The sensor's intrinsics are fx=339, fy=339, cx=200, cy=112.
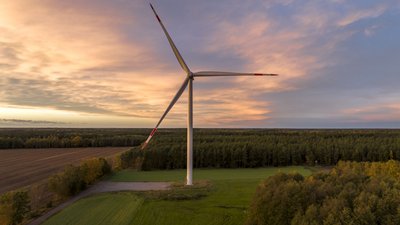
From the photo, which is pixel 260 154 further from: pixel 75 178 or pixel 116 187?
pixel 75 178

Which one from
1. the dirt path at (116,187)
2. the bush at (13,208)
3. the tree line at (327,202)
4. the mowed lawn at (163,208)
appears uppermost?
the tree line at (327,202)

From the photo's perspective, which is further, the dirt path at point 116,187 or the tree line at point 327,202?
the dirt path at point 116,187

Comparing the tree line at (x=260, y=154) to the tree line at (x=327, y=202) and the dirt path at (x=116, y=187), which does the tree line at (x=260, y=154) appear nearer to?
the dirt path at (x=116, y=187)

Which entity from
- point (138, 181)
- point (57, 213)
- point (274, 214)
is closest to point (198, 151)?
point (138, 181)

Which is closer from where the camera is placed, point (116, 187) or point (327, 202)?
point (327, 202)

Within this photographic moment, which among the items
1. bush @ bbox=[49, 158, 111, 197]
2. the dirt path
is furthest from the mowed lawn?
bush @ bbox=[49, 158, 111, 197]

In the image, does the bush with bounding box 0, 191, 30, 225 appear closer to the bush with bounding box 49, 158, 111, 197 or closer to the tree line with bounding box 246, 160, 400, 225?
the bush with bounding box 49, 158, 111, 197

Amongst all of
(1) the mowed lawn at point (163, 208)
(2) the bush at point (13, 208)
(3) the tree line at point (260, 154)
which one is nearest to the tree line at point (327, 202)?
(1) the mowed lawn at point (163, 208)

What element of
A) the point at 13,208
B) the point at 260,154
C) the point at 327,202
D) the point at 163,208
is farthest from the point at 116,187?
the point at 260,154

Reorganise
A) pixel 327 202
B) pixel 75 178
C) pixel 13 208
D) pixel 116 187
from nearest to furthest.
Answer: pixel 327 202, pixel 13 208, pixel 75 178, pixel 116 187
